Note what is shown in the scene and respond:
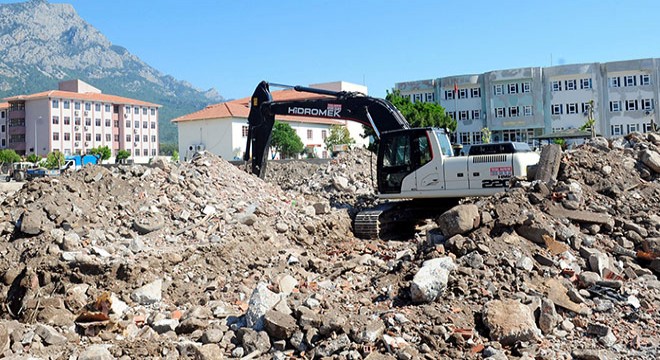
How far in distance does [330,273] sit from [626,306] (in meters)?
4.41

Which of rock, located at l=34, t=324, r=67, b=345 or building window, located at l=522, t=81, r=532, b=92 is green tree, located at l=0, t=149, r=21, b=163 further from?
rock, located at l=34, t=324, r=67, b=345

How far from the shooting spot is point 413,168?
1265 centimetres

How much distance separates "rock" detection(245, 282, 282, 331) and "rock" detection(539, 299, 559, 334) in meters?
3.06

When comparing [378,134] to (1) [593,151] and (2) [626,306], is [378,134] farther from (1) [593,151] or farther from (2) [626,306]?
(2) [626,306]

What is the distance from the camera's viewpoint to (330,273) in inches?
381

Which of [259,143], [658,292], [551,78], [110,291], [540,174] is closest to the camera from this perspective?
[658,292]

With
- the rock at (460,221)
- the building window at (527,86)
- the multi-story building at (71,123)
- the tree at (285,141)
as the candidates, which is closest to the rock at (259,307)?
the rock at (460,221)

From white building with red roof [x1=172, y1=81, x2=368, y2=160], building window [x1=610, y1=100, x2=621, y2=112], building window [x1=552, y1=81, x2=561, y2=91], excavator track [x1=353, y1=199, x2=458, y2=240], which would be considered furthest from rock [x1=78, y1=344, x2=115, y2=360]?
building window [x1=610, y1=100, x2=621, y2=112]

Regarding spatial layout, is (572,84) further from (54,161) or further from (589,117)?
(54,161)

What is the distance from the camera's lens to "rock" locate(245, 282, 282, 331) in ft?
22.7

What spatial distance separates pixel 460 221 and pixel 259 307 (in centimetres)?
330

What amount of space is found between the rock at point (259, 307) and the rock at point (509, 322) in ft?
8.17

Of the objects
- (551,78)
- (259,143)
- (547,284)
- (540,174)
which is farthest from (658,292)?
(551,78)

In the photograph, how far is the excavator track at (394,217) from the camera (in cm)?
1305
